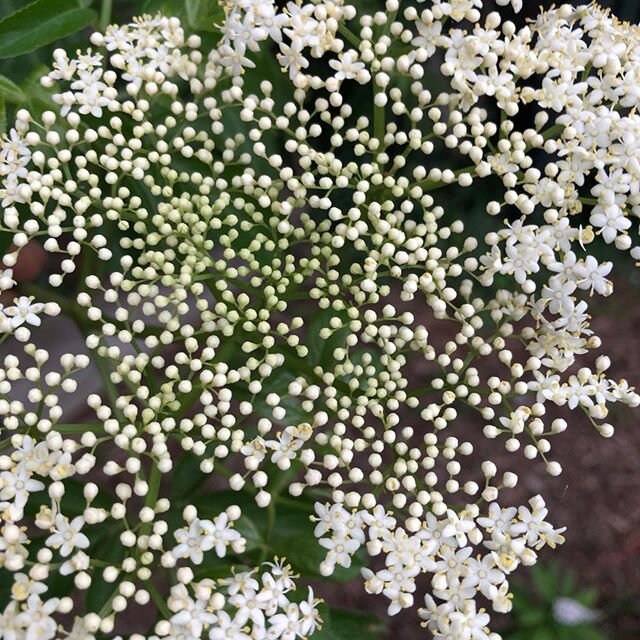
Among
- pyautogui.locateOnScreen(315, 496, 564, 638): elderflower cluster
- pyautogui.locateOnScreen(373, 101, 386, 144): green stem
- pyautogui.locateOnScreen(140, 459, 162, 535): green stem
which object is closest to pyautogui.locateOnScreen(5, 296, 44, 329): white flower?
pyautogui.locateOnScreen(140, 459, 162, 535): green stem

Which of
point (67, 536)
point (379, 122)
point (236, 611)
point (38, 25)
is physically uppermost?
point (38, 25)

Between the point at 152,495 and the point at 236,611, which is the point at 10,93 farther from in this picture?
the point at 236,611

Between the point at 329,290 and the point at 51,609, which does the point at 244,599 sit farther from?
the point at 329,290

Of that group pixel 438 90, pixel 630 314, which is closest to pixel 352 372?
pixel 438 90

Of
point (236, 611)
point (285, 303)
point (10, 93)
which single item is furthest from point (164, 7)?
point (236, 611)

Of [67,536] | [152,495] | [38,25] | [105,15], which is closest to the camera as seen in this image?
[67,536]

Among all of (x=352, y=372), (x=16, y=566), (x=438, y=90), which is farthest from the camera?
(x=438, y=90)

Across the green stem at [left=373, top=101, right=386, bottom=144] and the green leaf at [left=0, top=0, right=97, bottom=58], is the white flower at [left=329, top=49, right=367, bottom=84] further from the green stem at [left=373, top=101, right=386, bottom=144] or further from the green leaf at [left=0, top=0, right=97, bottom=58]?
the green leaf at [left=0, top=0, right=97, bottom=58]
